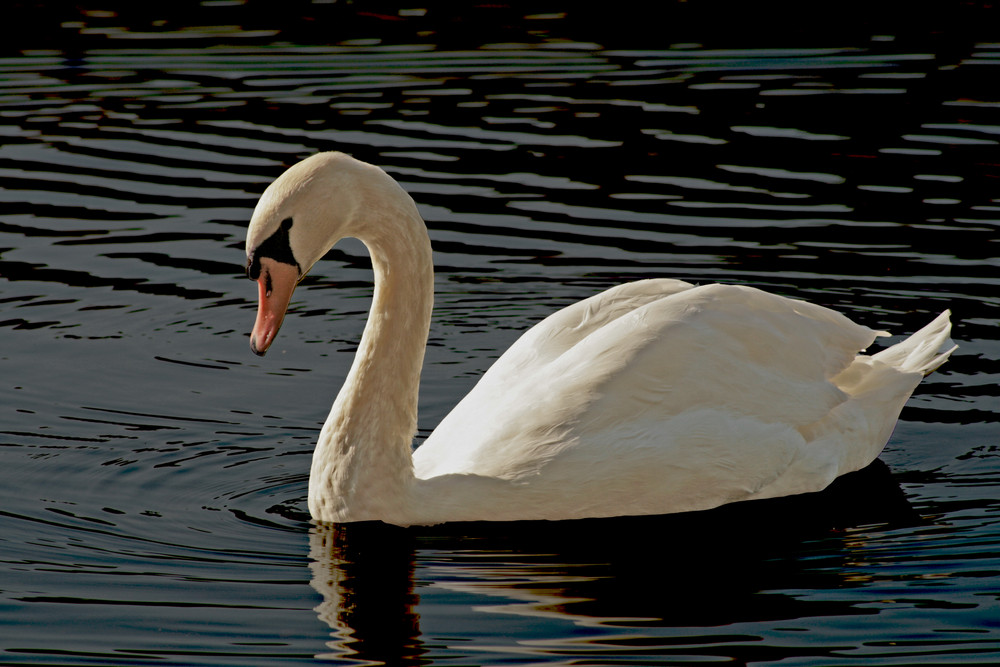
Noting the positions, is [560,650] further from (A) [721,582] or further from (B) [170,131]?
(B) [170,131]

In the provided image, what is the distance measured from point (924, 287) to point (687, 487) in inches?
159

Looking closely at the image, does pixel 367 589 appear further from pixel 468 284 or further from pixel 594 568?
pixel 468 284

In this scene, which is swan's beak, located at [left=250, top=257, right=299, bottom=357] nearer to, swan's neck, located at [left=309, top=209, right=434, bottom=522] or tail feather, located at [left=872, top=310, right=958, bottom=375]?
swan's neck, located at [left=309, top=209, right=434, bottom=522]

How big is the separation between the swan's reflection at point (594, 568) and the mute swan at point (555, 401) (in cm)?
10

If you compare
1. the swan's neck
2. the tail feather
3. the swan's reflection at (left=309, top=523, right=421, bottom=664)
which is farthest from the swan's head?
the tail feather

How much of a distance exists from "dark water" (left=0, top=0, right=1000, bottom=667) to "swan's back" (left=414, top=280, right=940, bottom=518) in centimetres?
20

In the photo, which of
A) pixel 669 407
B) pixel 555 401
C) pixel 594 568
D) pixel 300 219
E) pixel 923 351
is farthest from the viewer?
pixel 923 351

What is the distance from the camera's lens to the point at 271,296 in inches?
287

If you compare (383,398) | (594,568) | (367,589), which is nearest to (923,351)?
(594,568)

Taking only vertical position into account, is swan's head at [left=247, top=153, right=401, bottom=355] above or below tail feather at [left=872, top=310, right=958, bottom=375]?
above

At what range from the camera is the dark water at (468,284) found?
653 centimetres

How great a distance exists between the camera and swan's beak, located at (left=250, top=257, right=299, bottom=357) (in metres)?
7.22

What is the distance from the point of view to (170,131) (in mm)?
16203

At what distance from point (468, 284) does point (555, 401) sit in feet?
13.1
